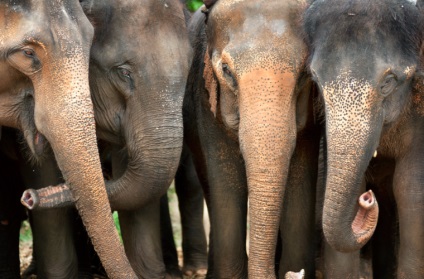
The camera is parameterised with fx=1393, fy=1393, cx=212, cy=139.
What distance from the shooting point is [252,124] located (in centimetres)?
553

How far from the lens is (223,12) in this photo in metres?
5.90

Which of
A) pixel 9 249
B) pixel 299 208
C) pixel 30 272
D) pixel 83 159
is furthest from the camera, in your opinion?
pixel 30 272

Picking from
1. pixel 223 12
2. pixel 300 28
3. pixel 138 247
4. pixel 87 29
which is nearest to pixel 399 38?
pixel 300 28

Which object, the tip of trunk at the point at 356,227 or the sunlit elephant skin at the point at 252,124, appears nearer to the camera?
the tip of trunk at the point at 356,227


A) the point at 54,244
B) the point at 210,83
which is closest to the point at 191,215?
the point at 54,244

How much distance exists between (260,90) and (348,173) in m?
0.57

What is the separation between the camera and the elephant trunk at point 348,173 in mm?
5234

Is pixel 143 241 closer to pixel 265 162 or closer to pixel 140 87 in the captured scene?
pixel 140 87

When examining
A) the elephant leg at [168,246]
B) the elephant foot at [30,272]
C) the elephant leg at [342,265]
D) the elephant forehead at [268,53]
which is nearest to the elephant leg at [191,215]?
the elephant leg at [168,246]

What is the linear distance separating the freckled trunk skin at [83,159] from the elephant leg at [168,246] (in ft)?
6.44

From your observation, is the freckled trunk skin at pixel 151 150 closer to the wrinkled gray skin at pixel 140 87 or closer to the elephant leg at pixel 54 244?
the wrinkled gray skin at pixel 140 87

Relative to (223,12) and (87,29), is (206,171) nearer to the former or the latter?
(223,12)

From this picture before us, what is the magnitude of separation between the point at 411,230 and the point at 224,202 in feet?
2.94

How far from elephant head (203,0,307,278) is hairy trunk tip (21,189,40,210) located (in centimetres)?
85
